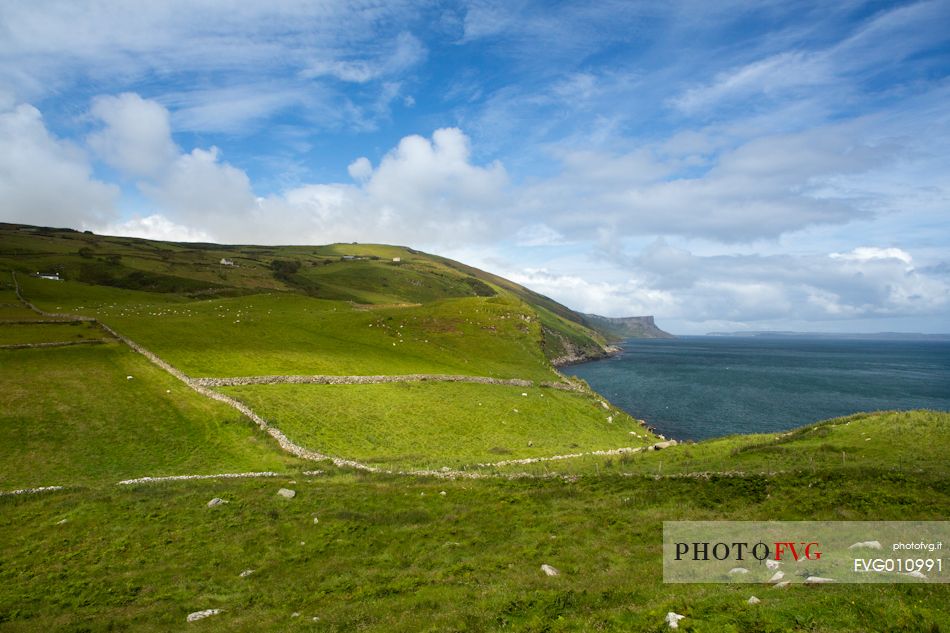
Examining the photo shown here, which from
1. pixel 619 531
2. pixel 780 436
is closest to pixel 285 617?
pixel 619 531

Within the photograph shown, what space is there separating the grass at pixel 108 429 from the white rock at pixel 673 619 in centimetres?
2931

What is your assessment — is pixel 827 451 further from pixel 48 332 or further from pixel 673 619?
pixel 48 332

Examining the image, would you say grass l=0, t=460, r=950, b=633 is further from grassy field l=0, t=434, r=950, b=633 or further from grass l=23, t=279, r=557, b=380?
grass l=23, t=279, r=557, b=380

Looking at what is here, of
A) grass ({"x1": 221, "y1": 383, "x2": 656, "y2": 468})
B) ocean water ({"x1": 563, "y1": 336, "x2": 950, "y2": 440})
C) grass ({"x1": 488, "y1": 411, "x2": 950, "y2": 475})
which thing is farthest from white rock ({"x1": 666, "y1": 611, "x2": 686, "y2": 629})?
ocean water ({"x1": 563, "y1": 336, "x2": 950, "y2": 440})

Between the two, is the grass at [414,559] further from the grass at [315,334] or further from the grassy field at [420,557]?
the grass at [315,334]

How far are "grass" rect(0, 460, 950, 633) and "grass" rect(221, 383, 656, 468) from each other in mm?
11203

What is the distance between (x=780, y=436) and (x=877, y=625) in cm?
2691

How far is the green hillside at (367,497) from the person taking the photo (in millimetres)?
14234

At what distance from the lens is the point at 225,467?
32375mm

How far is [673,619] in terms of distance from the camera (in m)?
11.6

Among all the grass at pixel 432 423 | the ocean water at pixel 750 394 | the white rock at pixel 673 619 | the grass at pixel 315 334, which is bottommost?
the ocean water at pixel 750 394

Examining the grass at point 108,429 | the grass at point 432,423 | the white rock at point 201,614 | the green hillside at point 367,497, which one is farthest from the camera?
the grass at point 432,423

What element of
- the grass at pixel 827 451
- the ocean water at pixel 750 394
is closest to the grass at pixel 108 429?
the grass at pixel 827 451

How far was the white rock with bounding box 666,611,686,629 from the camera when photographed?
11.4m
